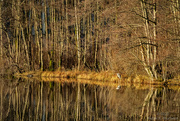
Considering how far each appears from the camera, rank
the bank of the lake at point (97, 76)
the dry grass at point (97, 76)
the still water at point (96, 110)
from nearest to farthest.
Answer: the still water at point (96, 110), the bank of the lake at point (97, 76), the dry grass at point (97, 76)

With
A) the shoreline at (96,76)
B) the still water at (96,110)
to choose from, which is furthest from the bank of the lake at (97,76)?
the still water at (96,110)

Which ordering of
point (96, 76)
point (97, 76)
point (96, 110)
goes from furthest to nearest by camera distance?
point (96, 76) → point (97, 76) → point (96, 110)

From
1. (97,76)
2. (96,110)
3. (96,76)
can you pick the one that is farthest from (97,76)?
(96,110)

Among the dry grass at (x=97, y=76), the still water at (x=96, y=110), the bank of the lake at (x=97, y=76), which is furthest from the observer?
the dry grass at (x=97, y=76)

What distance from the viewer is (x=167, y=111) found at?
1055 centimetres

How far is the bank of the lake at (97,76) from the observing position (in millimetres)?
21438

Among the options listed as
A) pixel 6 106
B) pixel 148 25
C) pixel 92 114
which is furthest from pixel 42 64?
pixel 92 114

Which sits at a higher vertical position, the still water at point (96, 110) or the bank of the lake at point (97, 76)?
the bank of the lake at point (97, 76)

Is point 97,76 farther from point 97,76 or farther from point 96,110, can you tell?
point 96,110

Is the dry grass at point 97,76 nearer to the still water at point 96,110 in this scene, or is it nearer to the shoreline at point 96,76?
the shoreline at point 96,76

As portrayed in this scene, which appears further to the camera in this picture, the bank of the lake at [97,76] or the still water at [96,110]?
the bank of the lake at [97,76]

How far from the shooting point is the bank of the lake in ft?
70.3

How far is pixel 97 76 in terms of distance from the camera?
25875 mm

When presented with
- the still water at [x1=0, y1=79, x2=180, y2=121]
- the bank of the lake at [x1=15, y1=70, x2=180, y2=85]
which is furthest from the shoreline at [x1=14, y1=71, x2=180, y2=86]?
the still water at [x1=0, y1=79, x2=180, y2=121]
